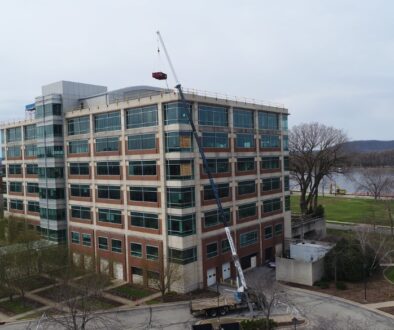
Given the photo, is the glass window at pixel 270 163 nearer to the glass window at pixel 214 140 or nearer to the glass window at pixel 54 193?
the glass window at pixel 214 140

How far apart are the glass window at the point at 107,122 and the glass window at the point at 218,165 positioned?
11.2 meters

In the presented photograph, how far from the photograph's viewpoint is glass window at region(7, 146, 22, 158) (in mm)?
65438

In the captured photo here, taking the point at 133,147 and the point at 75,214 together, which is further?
the point at 75,214

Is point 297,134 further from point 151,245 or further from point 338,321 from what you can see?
point 338,321

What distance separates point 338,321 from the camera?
3178cm

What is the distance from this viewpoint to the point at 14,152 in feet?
219

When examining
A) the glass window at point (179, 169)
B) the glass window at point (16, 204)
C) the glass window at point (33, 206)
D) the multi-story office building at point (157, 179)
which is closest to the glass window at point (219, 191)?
the multi-story office building at point (157, 179)

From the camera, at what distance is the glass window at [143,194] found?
139ft

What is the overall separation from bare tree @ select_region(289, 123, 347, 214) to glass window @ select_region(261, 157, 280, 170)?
18657 millimetres

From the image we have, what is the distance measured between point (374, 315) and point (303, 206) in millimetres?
39201

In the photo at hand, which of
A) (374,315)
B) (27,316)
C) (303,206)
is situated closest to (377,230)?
(303,206)

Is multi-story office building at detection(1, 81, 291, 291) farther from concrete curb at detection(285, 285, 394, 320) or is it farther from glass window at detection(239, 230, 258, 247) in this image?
concrete curb at detection(285, 285, 394, 320)

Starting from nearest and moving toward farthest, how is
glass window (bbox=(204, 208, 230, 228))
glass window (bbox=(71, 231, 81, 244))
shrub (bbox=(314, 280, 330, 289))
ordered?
shrub (bbox=(314, 280, 330, 289))
glass window (bbox=(204, 208, 230, 228))
glass window (bbox=(71, 231, 81, 244))

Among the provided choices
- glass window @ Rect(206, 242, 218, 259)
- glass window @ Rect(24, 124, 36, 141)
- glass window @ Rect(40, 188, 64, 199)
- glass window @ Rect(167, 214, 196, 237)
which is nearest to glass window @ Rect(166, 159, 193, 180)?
glass window @ Rect(167, 214, 196, 237)
